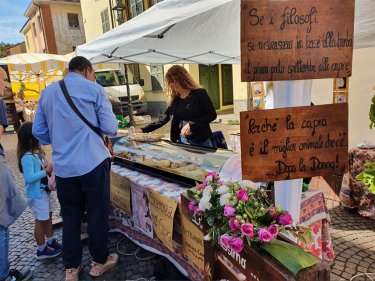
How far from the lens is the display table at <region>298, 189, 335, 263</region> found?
198cm

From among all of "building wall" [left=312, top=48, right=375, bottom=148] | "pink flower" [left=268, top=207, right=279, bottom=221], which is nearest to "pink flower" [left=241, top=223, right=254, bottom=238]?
"pink flower" [left=268, top=207, right=279, bottom=221]

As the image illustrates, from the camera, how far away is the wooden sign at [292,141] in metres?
1.23

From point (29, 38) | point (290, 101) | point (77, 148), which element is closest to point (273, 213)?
point (290, 101)

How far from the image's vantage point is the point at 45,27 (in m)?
23.5

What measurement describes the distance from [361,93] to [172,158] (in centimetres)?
266

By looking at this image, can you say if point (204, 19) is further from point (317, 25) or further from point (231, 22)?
point (317, 25)

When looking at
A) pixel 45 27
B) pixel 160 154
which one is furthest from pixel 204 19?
pixel 45 27

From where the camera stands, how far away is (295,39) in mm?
1216

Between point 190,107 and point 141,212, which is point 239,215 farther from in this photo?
point 190,107

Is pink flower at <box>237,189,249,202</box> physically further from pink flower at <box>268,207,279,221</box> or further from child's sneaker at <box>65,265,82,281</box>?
child's sneaker at <box>65,265,82,281</box>

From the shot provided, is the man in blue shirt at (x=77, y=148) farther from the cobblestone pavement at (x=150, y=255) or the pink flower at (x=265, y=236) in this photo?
the pink flower at (x=265, y=236)

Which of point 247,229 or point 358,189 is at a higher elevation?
point 247,229

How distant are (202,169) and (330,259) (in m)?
1.23

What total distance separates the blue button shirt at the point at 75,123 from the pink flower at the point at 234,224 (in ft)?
4.11
